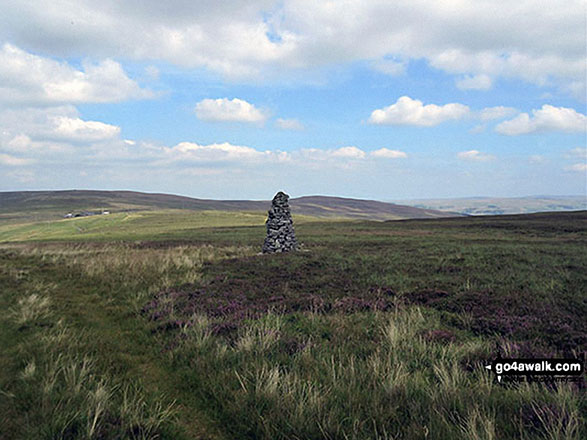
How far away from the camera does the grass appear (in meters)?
4.41

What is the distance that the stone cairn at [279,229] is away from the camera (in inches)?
1094

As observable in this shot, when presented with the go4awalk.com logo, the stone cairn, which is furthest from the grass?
the stone cairn

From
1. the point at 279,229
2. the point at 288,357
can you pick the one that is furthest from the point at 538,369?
the point at 279,229

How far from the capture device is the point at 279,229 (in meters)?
28.0

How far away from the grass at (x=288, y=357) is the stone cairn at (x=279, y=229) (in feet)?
40.4

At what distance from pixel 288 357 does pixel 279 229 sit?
21607mm

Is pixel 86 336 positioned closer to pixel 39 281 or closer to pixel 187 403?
pixel 187 403

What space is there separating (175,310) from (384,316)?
653 cm

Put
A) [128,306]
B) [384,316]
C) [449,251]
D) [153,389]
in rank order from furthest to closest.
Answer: [449,251], [128,306], [384,316], [153,389]

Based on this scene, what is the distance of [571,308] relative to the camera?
33.3ft

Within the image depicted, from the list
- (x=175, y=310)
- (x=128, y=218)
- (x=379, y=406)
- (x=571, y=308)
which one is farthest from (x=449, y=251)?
(x=128, y=218)

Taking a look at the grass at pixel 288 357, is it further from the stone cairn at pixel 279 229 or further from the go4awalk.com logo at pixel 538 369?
the stone cairn at pixel 279 229

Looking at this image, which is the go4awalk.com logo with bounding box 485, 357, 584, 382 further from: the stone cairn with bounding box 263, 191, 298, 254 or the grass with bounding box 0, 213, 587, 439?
the stone cairn with bounding box 263, 191, 298, 254

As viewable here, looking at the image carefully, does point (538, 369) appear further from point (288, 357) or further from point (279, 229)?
point (279, 229)
